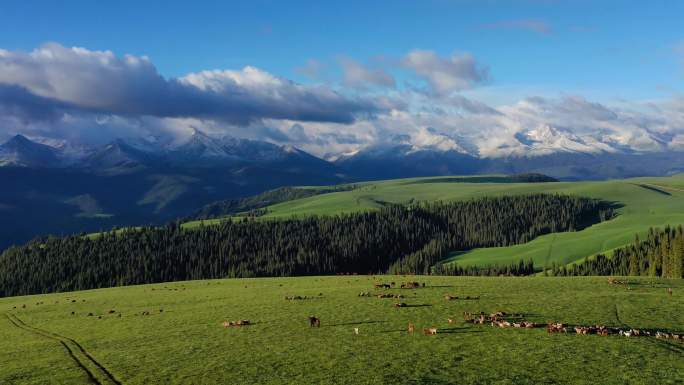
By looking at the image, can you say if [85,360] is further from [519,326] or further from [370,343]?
[519,326]

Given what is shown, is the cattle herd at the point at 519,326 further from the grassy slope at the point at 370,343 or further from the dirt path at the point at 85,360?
the dirt path at the point at 85,360

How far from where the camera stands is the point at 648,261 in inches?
5192

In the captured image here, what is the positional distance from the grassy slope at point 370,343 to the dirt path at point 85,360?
1.68ft

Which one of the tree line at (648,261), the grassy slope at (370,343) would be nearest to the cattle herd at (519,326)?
the grassy slope at (370,343)

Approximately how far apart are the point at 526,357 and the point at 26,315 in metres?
64.2

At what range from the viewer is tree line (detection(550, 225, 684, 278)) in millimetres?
102938

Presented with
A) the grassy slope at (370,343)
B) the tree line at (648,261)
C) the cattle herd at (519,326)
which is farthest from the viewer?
the tree line at (648,261)

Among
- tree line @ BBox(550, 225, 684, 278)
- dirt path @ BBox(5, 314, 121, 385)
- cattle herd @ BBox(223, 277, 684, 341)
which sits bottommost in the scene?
tree line @ BBox(550, 225, 684, 278)

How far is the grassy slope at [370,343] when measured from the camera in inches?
1239

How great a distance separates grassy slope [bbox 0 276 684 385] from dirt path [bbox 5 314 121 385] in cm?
51

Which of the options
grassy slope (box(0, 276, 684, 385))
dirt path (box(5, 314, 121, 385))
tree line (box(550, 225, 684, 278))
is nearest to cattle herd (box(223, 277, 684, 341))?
grassy slope (box(0, 276, 684, 385))

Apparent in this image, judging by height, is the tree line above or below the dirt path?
below

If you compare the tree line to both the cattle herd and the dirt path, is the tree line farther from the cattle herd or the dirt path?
the dirt path

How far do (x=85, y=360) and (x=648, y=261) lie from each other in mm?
130907
